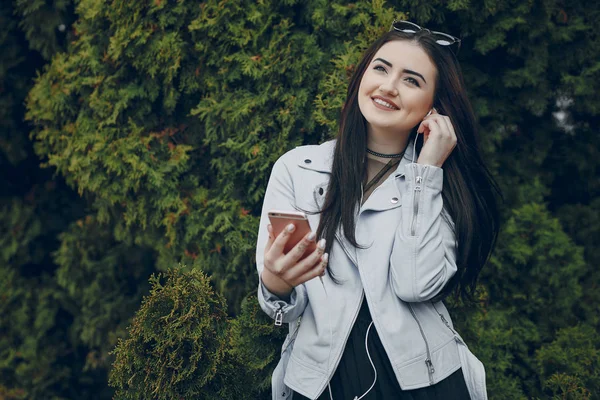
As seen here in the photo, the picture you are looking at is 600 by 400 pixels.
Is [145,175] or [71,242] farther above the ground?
[145,175]

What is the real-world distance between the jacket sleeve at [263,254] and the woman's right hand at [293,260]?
0.14 metres

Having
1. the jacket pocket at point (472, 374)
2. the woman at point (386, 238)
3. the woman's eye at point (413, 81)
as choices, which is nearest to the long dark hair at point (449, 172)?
the woman at point (386, 238)

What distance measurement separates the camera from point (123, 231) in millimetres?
4371

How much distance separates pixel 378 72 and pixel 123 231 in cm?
222

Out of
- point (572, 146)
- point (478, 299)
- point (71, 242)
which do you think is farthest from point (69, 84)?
point (572, 146)

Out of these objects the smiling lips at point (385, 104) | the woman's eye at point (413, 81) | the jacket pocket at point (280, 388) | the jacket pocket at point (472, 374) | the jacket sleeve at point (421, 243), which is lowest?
the jacket pocket at point (280, 388)

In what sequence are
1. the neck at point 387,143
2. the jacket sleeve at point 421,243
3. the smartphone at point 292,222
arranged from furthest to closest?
1. the neck at point 387,143
2. the jacket sleeve at point 421,243
3. the smartphone at point 292,222

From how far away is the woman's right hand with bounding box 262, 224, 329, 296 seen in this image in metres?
2.28

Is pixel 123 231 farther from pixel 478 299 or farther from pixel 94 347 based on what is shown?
pixel 478 299

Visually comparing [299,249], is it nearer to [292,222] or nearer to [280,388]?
[292,222]

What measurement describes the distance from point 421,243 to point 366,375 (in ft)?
1.65

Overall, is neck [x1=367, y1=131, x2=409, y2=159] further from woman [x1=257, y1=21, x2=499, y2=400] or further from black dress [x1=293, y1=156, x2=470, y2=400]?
black dress [x1=293, y1=156, x2=470, y2=400]

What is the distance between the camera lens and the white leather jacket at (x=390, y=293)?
8.12 ft

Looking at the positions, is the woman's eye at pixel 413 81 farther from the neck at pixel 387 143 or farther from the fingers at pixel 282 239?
the fingers at pixel 282 239
